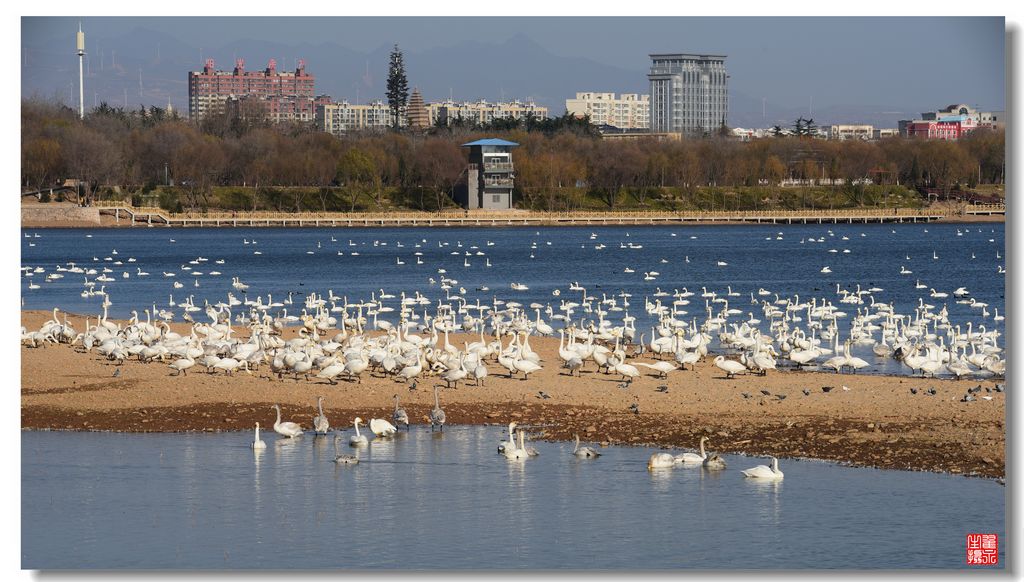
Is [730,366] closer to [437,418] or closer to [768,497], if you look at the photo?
[437,418]

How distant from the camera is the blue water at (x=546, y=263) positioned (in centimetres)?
5091

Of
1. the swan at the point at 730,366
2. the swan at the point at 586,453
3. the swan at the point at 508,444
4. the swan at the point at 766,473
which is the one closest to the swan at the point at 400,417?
the swan at the point at 508,444

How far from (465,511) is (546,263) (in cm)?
5795

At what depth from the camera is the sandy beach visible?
63.4 ft

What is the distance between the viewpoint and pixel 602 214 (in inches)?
5074

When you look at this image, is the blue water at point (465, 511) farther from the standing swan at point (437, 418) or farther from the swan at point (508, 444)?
the standing swan at point (437, 418)

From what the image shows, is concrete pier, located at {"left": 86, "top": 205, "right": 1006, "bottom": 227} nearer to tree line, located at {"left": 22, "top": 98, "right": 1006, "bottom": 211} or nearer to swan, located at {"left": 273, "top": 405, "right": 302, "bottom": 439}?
tree line, located at {"left": 22, "top": 98, "right": 1006, "bottom": 211}

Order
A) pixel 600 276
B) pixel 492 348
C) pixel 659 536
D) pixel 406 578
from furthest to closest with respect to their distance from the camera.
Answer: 1. pixel 600 276
2. pixel 492 348
3. pixel 659 536
4. pixel 406 578

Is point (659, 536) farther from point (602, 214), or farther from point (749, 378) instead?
point (602, 214)

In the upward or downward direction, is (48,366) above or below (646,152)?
below

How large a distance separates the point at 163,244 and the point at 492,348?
7061 cm

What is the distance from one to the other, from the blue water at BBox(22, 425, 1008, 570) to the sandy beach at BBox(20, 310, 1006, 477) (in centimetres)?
101

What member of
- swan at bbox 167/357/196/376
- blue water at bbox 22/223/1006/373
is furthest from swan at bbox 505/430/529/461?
blue water at bbox 22/223/1006/373

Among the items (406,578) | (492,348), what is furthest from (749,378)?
(406,578)
